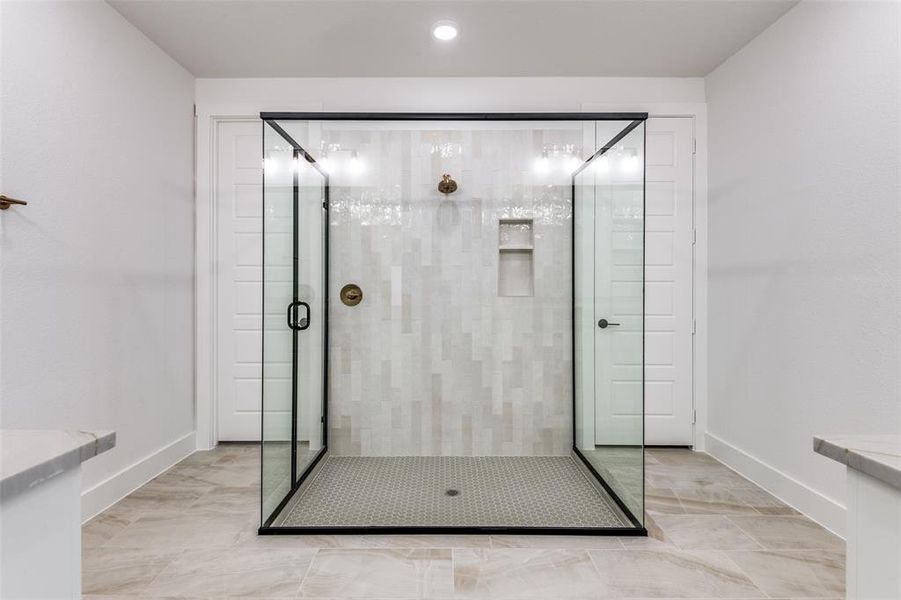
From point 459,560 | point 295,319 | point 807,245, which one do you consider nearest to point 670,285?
point 807,245

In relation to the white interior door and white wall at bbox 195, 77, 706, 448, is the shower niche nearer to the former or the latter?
the white interior door

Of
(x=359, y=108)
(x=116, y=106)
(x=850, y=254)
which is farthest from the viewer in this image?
(x=359, y=108)

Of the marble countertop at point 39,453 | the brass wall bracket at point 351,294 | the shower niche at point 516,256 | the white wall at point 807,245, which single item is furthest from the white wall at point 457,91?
the marble countertop at point 39,453

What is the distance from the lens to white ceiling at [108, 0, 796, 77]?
98.3 inches

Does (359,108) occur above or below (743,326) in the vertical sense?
above

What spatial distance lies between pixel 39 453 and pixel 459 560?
1606mm

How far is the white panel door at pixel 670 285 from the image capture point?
11.0 feet

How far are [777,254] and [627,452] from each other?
1.40m

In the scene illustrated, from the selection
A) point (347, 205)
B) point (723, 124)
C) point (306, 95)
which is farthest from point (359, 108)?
point (723, 124)

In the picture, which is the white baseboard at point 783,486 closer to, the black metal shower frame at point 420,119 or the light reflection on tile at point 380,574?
the black metal shower frame at point 420,119

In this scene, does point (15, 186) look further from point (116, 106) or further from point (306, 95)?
point (306, 95)

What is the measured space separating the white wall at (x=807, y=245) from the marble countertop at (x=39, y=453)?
2.73 m

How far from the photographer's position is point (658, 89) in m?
3.35

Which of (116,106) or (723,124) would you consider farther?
(723,124)
